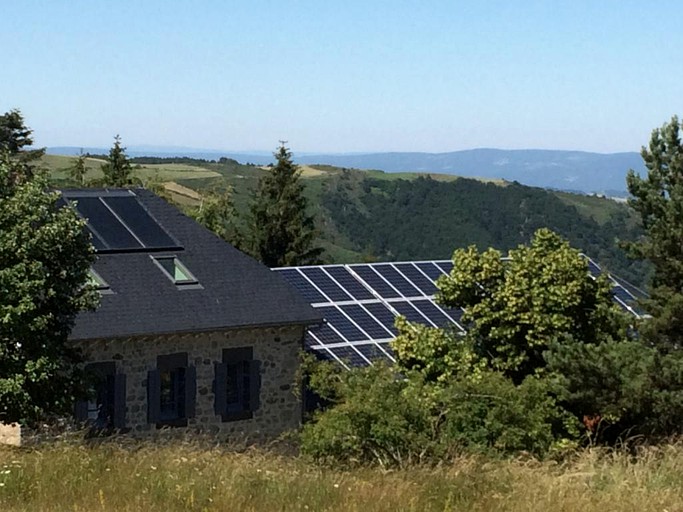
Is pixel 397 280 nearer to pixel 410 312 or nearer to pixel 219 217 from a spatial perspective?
pixel 410 312

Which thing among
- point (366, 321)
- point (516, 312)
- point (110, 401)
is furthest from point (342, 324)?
point (516, 312)

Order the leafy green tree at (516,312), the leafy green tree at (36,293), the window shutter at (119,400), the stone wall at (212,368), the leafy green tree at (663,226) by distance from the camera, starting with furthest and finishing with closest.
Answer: the stone wall at (212,368) → the window shutter at (119,400) → the leafy green tree at (663,226) → the leafy green tree at (516,312) → the leafy green tree at (36,293)

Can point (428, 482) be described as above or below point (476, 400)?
above

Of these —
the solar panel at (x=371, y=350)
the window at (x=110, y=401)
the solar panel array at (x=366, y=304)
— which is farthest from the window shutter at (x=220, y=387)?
the solar panel at (x=371, y=350)

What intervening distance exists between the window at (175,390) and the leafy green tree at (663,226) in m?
10.4

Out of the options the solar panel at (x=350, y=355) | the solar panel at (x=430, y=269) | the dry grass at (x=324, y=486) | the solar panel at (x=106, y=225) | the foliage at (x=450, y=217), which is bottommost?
the foliage at (x=450, y=217)

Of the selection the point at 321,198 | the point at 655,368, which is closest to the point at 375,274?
the point at 655,368

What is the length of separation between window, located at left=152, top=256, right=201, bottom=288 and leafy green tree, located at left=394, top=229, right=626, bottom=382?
7.19m

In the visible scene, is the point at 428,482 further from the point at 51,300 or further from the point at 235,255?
the point at 235,255

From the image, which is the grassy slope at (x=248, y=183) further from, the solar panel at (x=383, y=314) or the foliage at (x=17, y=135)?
the solar panel at (x=383, y=314)

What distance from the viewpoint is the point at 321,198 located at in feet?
531

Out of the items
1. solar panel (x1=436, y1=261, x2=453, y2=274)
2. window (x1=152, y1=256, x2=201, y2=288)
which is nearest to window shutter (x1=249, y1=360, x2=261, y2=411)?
window (x1=152, y1=256, x2=201, y2=288)

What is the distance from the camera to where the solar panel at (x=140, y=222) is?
2812cm

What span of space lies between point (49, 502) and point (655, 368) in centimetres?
1395
